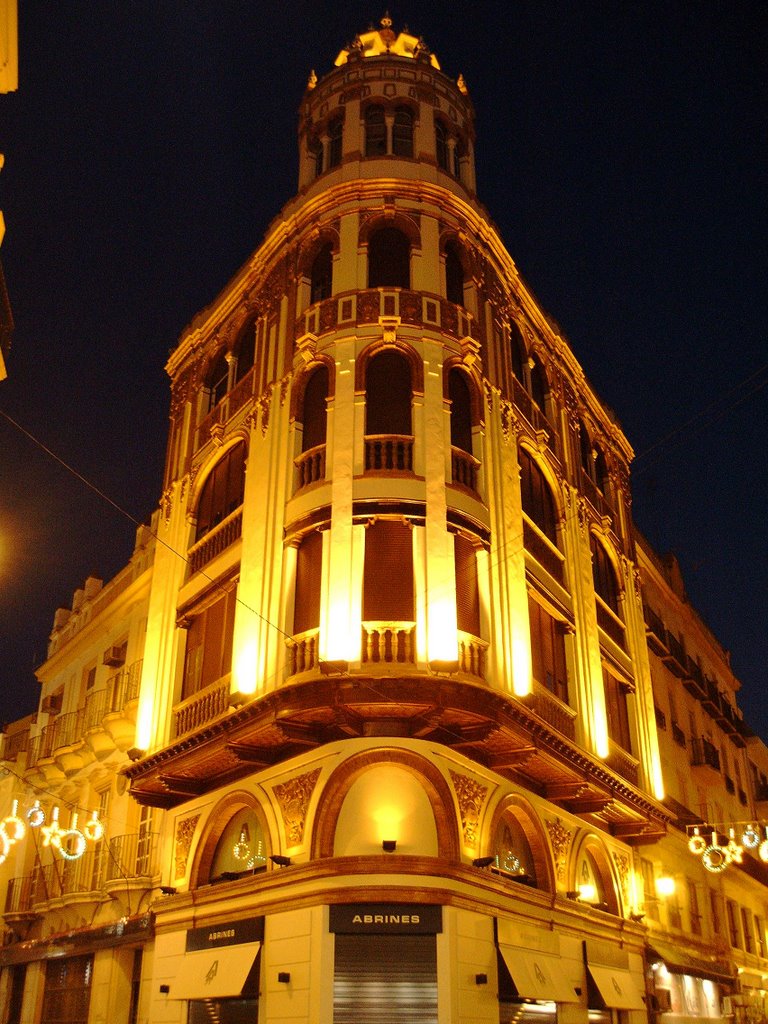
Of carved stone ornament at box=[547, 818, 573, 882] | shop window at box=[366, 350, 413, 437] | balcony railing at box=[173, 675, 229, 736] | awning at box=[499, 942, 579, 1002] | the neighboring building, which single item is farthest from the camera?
shop window at box=[366, 350, 413, 437]

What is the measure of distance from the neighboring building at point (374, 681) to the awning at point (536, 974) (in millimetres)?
99

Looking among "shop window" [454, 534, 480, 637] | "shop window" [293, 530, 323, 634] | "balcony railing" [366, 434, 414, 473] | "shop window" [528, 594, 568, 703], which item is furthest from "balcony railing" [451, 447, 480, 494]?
"shop window" [528, 594, 568, 703]

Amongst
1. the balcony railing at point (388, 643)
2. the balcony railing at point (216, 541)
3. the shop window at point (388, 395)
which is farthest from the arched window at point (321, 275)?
the balcony railing at point (388, 643)

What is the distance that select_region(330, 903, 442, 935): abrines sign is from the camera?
1542cm

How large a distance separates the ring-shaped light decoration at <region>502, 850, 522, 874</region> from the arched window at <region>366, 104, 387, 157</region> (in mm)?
16502

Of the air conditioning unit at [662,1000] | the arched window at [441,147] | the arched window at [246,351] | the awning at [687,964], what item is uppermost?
the arched window at [441,147]

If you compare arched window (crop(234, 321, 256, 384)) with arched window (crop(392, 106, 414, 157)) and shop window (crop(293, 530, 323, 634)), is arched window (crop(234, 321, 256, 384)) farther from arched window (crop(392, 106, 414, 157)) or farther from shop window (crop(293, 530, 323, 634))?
shop window (crop(293, 530, 323, 634))

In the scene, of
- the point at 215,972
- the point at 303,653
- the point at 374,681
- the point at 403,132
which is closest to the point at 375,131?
the point at 403,132

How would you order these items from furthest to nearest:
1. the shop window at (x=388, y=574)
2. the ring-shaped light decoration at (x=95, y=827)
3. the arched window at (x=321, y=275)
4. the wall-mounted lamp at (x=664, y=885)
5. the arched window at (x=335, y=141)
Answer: the arched window at (x=335, y=141) < the wall-mounted lamp at (x=664, y=885) < the arched window at (x=321, y=275) < the ring-shaped light decoration at (x=95, y=827) < the shop window at (x=388, y=574)

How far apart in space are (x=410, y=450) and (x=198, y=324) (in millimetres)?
10542

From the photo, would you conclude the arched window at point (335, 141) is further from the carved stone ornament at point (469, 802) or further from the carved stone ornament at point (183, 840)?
the carved stone ornament at point (183, 840)

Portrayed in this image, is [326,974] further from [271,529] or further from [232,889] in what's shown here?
[271,529]

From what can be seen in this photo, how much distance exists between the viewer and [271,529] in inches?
795

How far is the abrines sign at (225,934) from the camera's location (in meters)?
17.0
